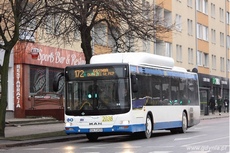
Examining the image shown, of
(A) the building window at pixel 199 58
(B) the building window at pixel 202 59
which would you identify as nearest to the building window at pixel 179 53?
(A) the building window at pixel 199 58

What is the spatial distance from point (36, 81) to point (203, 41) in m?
35.1

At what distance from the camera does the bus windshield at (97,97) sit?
22172 millimetres

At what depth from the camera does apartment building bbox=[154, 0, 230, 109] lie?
59281mm

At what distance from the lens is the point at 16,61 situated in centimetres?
3628

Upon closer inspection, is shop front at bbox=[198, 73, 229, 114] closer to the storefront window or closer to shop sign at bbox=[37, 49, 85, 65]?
shop sign at bbox=[37, 49, 85, 65]

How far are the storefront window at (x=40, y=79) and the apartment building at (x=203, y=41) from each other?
721 inches

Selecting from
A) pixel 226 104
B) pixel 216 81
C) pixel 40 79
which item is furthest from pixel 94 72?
pixel 216 81

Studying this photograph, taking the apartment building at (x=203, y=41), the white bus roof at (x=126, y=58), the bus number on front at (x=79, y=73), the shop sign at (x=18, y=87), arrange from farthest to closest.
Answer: the apartment building at (x=203, y=41) < the shop sign at (x=18, y=87) < the white bus roof at (x=126, y=58) < the bus number on front at (x=79, y=73)

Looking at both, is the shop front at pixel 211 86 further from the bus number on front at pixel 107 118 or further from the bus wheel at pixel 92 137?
the bus number on front at pixel 107 118

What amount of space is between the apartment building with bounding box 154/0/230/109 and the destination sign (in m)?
33.0

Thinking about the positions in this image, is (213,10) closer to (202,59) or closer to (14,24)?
(202,59)

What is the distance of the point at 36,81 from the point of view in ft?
124

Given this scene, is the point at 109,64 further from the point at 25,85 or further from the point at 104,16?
the point at 25,85

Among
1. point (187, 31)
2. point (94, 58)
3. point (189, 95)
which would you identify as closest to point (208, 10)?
point (187, 31)
